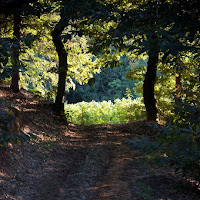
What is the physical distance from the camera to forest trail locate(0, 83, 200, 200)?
5.47 m

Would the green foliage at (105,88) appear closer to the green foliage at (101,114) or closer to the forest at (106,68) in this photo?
the green foliage at (101,114)

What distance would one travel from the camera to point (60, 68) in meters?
12.9

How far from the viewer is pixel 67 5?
5602 mm

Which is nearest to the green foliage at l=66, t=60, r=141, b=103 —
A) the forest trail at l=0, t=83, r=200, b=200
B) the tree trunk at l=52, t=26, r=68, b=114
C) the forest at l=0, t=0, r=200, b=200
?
the forest at l=0, t=0, r=200, b=200

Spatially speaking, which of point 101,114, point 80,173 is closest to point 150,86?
point 80,173

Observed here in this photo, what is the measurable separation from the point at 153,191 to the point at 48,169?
9.68 feet

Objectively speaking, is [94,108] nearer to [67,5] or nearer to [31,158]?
[31,158]

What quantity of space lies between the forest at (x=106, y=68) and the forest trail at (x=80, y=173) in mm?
93

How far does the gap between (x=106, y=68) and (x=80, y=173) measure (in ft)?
20.9

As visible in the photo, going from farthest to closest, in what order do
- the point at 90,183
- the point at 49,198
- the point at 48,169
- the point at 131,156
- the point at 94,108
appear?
the point at 94,108 → the point at 131,156 → the point at 48,169 → the point at 90,183 → the point at 49,198

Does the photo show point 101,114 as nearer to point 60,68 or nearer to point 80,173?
point 60,68

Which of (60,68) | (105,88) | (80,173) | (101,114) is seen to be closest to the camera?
(80,173)

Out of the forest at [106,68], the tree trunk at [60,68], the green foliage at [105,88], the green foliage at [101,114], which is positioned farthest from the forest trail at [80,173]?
the green foliage at [105,88]

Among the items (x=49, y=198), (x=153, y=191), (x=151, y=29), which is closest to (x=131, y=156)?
(x=153, y=191)
